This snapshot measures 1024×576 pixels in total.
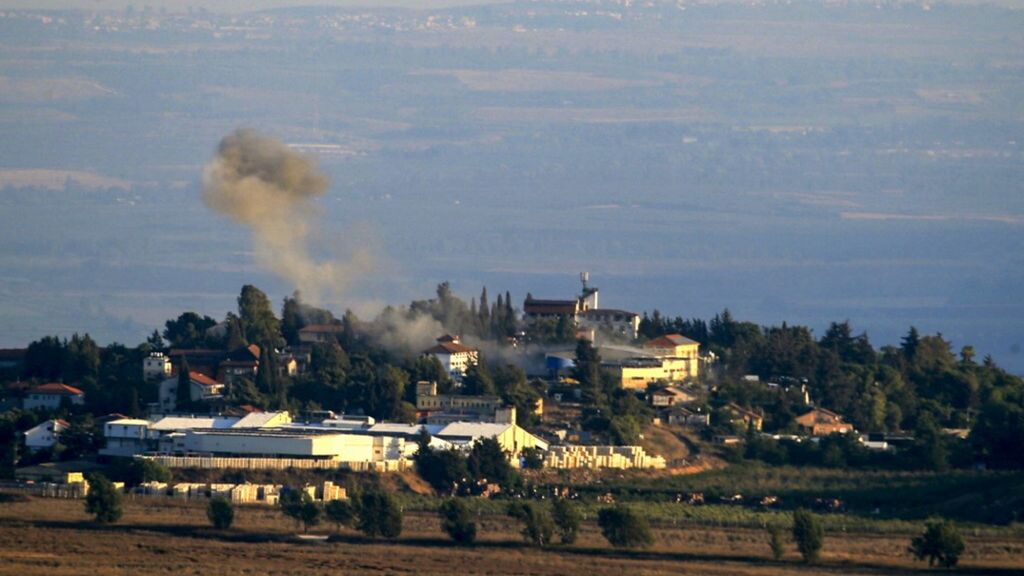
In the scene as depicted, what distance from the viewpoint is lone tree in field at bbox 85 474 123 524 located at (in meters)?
93.7

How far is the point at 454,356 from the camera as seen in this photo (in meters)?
128

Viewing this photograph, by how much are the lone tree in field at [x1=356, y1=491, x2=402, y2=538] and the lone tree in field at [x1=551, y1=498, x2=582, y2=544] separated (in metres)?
4.80

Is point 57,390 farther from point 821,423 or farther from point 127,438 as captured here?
point 821,423

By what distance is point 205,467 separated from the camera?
4141 inches

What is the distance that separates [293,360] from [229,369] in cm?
354

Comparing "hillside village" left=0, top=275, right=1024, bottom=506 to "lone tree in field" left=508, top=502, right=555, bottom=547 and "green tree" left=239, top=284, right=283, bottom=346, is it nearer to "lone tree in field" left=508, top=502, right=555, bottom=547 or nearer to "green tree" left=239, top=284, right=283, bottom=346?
"green tree" left=239, top=284, right=283, bottom=346

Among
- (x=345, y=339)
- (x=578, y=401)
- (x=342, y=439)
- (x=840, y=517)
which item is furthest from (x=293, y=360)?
(x=840, y=517)

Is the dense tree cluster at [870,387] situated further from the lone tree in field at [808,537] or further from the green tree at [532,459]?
the lone tree in field at [808,537]

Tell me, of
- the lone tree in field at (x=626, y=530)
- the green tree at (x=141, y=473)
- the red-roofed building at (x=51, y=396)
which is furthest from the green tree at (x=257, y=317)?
the lone tree in field at (x=626, y=530)

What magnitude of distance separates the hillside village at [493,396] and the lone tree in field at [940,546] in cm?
1975

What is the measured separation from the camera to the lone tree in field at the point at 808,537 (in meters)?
90.4

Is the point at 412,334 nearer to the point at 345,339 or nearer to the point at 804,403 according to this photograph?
the point at 345,339

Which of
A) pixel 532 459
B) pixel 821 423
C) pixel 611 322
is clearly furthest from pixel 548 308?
pixel 532 459

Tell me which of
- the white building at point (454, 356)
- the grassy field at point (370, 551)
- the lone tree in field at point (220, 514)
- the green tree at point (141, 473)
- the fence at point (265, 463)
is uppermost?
the white building at point (454, 356)
